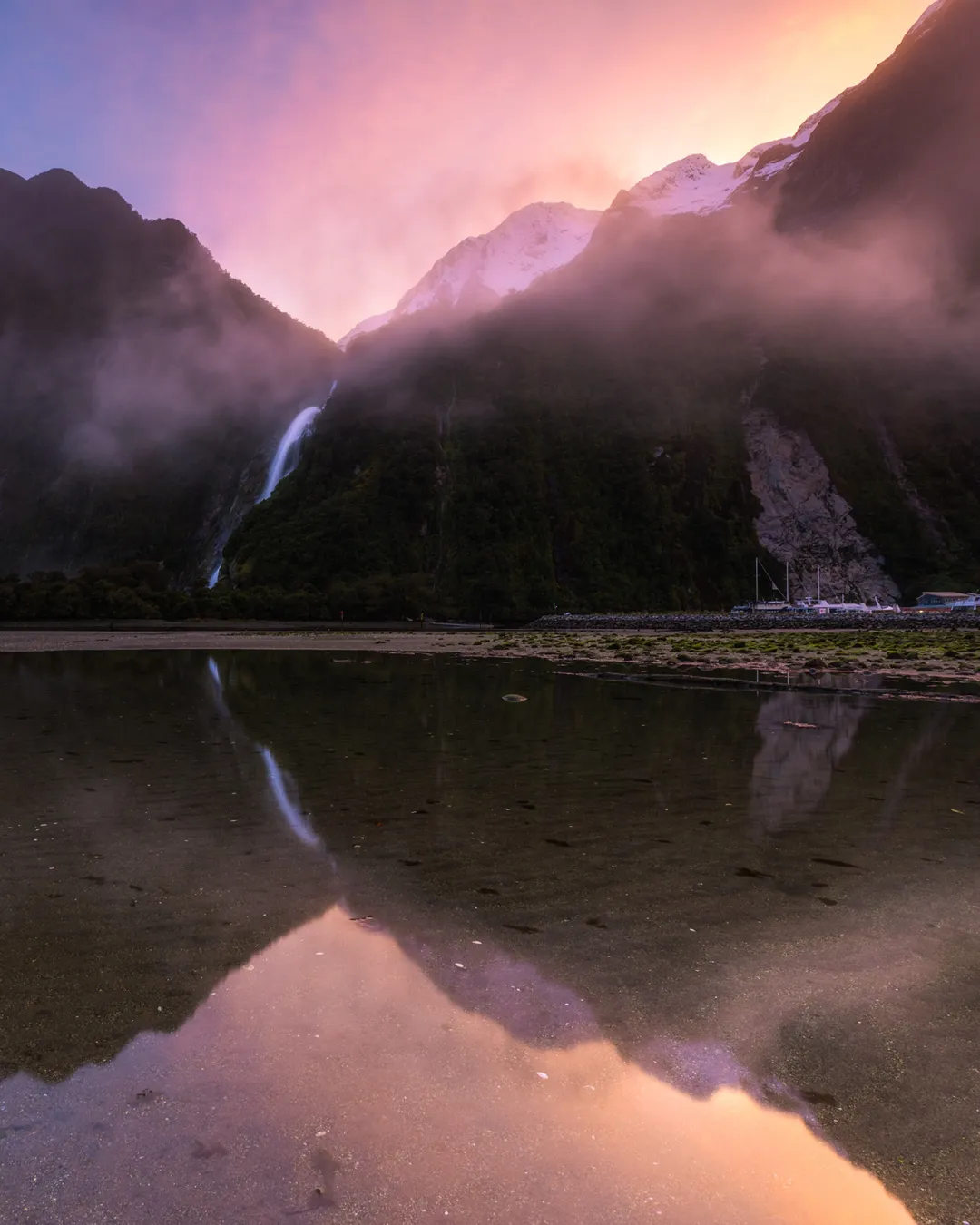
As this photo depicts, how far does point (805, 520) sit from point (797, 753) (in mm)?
155415

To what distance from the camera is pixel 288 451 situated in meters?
174

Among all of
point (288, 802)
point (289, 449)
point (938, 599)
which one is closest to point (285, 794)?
point (288, 802)

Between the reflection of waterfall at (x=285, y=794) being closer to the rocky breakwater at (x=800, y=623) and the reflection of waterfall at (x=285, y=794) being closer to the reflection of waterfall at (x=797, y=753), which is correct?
the reflection of waterfall at (x=797, y=753)

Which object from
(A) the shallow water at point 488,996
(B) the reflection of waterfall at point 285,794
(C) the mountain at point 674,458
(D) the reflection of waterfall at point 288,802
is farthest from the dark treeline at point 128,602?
Answer: (A) the shallow water at point 488,996

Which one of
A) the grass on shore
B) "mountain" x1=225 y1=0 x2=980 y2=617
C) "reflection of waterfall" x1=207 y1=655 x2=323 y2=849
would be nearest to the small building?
"mountain" x1=225 y1=0 x2=980 y2=617

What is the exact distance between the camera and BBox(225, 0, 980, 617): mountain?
144750 mm

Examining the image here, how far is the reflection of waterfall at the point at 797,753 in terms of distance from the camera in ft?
31.5

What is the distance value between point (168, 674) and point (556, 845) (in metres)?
25.1

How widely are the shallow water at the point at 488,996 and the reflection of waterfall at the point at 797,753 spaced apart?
0.14 metres

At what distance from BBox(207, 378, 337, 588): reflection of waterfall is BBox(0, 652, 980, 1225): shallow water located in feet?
529

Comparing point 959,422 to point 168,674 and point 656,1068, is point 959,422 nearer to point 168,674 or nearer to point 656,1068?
point 168,674

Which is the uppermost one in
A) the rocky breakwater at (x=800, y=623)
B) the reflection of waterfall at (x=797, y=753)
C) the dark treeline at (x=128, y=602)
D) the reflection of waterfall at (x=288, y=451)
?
the reflection of waterfall at (x=288, y=451)

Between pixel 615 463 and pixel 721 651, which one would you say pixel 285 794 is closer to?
pixel 721 651

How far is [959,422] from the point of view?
162m
